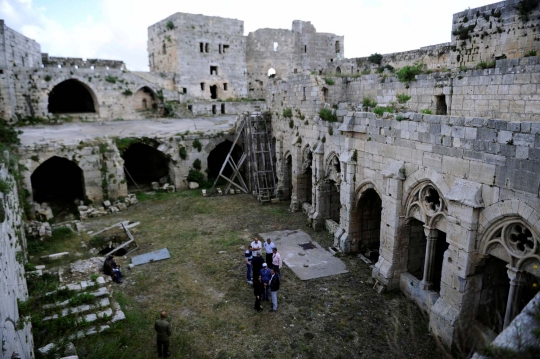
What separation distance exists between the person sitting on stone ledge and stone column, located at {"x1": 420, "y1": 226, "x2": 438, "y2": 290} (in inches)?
327

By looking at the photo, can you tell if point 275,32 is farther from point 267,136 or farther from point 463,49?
point 463,49

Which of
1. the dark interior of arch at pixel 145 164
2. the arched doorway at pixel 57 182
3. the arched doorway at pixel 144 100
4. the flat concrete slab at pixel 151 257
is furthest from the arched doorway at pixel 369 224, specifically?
the arched doorway at pixel 144 100

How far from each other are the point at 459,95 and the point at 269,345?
9.03m

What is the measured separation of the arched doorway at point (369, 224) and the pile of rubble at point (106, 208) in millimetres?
11161

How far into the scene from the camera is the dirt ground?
830 cm

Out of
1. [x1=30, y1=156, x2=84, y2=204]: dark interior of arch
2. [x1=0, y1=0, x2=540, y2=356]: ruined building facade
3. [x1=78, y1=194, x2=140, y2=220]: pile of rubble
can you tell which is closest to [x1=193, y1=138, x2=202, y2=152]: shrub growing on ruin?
[x1=0, y1=0, x2=540, y2=356]: ruined building facade

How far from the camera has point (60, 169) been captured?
2200 cm

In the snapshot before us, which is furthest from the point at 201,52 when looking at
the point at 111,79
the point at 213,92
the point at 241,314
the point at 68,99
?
the point at 241,314

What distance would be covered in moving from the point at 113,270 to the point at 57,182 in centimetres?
1328

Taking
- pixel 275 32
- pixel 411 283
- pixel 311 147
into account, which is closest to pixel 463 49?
pixel 311 147

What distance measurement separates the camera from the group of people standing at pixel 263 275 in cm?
958

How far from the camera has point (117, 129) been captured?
23.7 metres

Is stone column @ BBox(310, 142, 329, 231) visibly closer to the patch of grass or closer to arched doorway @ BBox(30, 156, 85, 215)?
arched doorway @ BBox(30, 156, 85, 215)

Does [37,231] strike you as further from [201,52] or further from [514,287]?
[201,52]
